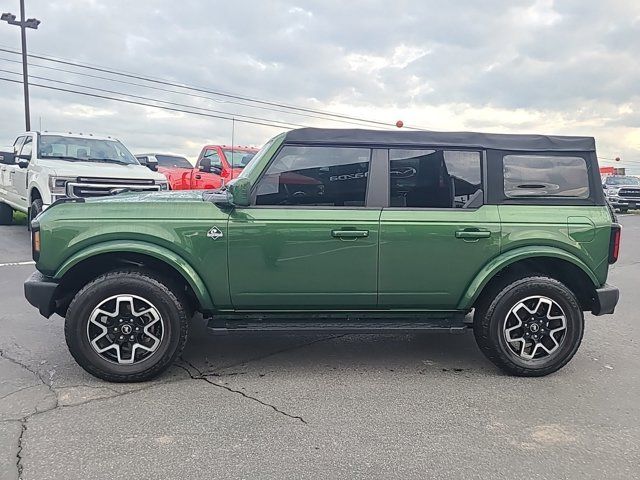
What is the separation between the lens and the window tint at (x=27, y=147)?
1034 cm

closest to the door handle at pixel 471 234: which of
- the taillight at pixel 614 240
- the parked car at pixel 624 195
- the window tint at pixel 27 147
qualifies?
the taillight at pixel 614 240

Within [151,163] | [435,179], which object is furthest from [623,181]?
[435,179]

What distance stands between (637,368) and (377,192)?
8.51 feet

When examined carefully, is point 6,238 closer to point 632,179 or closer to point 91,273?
point 91,273

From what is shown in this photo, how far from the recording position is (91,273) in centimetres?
419

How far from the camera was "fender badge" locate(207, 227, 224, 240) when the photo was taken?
13.0ft

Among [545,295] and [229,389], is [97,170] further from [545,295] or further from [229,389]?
[545,295]

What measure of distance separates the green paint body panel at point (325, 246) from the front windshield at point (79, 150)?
6.66 metres

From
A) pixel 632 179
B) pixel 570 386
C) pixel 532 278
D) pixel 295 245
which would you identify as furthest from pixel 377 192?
pixel 632 179

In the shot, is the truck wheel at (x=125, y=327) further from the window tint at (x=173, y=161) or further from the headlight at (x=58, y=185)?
the window tint at (x=173, y=161)

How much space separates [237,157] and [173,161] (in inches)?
166

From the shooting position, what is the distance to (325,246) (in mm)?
4027

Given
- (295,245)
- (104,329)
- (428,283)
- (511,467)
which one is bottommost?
(511,467)

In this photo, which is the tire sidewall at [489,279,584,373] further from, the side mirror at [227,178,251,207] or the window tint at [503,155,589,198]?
the side mirror at [227,178,251,207]
